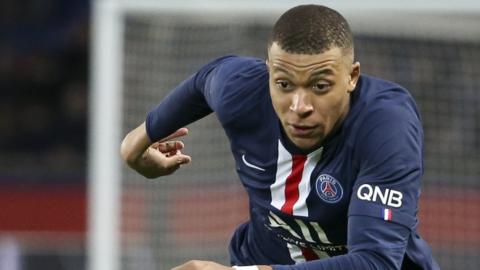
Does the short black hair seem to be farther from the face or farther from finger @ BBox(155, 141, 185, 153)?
finger @ BBox(155, 141, 185, 153)

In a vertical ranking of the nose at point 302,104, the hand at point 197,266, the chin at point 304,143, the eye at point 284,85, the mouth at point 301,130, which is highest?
the eye at point 284,85

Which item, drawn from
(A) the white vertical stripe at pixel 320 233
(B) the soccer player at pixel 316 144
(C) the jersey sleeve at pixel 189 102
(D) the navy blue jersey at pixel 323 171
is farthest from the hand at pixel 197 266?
(C) the jersey sleeve at pixel 189 102

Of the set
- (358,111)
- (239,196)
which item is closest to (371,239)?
(358,111)

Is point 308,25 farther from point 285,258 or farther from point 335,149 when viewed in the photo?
point 285,258

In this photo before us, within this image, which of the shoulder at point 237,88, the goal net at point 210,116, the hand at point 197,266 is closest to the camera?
the hand at point 197,266

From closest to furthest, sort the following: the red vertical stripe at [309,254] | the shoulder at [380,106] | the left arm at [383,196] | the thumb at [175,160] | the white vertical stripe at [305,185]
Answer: the left arm at [383,196] → the shoulder at [380,106] → the white vertical stripe at [305,185] → the red vertical stripe at [309,254] → the thumb at [175,160]

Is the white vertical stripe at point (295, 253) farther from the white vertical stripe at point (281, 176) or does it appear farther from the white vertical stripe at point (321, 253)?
the white vertical stripe at point (281, 176)

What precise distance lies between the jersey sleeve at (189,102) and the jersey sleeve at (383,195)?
0.62 metres

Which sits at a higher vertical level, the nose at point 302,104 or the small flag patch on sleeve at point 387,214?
the nose at point 302,104

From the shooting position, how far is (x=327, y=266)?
3.23 meters

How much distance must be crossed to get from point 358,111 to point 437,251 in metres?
3.52

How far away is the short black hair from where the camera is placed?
130 inches

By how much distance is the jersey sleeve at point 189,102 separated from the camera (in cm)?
388

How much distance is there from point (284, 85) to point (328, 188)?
1.12 ft
